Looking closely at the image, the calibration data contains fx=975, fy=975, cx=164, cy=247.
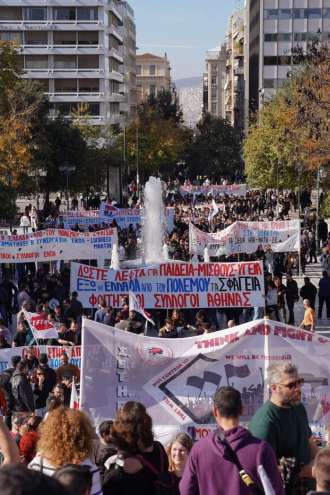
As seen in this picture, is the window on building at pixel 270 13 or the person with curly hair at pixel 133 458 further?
the window on building at pixel 270 13

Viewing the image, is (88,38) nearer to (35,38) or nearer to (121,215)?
(35,38)

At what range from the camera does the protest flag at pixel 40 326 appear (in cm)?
1452

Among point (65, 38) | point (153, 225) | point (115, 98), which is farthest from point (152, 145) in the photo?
point (153, 225)

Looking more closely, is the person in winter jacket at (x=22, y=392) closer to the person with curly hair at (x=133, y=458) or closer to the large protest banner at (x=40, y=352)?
the large protest banner at (x=40, y=352)

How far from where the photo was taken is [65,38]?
292ft

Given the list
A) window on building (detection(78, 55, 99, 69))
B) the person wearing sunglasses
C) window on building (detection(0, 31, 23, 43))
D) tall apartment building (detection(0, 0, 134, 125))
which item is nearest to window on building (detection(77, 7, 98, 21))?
tall apartment building (detection(0, 0, 134, 125))

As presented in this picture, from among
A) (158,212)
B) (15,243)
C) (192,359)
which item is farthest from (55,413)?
(158,212)

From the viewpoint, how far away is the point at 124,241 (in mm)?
30359

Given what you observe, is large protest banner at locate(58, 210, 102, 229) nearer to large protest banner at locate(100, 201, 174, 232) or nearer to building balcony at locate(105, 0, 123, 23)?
large protest banner at locate(100, 201, 174, 232)

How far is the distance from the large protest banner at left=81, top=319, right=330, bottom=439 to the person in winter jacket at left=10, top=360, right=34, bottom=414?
60.1 inches

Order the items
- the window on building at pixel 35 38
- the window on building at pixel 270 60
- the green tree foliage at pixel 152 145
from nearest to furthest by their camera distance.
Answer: the green tree foliage at pixel 152 145, the window on building at pixel 35 38, the window on building at pixel 270 60

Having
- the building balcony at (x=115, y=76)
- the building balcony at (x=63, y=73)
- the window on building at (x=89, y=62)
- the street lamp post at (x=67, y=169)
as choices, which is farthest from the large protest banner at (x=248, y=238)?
the building balcony at (x=115, y=76)

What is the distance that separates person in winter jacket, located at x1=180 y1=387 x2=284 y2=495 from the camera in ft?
15.9

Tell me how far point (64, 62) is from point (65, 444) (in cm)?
8615
